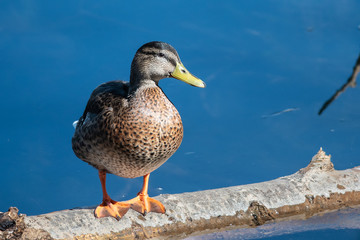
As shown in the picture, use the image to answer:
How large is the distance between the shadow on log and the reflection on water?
0.07 metres

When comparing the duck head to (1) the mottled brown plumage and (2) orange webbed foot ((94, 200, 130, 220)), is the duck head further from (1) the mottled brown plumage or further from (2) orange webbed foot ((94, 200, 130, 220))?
(2) orange webbed foot ((94, 200, 130, 220))

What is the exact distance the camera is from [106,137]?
6.38 feet

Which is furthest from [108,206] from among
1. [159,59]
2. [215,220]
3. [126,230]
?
[159,59]

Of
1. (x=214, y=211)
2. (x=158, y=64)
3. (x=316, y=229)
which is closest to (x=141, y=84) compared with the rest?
(x=158, y=64)

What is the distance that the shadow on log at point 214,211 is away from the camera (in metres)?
1.84

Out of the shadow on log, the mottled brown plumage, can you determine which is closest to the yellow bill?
the mottled brown plumage

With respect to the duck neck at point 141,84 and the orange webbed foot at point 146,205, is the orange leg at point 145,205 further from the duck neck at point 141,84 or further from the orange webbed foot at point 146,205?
the duck neck at point 141,84

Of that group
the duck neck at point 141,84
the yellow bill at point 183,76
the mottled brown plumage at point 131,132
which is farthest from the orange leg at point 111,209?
the yellow bill at point 183,76

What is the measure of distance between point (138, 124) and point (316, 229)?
3.42ft

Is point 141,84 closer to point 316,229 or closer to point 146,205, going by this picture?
point 146,205

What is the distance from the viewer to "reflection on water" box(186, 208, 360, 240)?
2332mm

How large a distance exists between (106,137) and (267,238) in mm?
917

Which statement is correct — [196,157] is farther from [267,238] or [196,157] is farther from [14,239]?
[14,239]

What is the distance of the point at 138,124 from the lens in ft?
6.37
